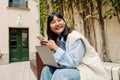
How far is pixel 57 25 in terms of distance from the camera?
2219 millimetres

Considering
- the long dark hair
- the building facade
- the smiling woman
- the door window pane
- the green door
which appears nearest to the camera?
the smiling woman

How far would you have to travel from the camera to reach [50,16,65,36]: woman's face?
2.21m

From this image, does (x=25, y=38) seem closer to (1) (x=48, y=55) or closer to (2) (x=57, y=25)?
(2) (x=57, y=25)

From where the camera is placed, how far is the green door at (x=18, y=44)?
1127cm

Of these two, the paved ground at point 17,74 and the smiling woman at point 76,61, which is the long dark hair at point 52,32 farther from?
the paved ground at point 17,74

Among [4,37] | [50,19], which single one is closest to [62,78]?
[50,19]

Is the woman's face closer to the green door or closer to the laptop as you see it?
the laptop

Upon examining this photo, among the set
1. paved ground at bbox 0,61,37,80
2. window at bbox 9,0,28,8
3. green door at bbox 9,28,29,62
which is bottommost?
paved ground at bbox 0,61,37,80

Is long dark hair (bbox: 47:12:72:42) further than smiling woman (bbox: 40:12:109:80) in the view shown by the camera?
Yes

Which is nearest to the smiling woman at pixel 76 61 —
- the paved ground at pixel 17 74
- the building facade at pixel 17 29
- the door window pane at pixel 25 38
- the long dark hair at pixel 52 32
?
the long dark hair at pixel 52 32

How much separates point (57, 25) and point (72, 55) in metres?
0.41

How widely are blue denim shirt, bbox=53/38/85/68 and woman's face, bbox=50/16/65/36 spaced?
0.99 feet

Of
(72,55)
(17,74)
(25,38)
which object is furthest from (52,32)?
(25,38)

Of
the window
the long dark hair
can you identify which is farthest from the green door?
the long dark hair
